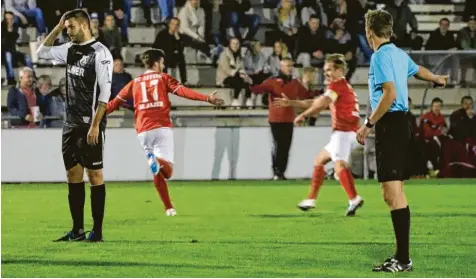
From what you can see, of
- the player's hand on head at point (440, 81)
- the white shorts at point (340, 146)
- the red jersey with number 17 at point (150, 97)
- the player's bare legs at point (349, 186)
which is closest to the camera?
the player's hand on head at point (440, 81)

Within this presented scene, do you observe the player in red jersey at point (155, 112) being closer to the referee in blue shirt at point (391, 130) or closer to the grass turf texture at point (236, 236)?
the grass turf texture at point (236, 236)

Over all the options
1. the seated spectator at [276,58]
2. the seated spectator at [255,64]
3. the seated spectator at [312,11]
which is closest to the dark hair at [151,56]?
the seated spectator at [276,58]

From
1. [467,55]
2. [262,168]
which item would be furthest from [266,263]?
[467,55]

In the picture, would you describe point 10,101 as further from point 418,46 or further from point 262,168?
point 418,46

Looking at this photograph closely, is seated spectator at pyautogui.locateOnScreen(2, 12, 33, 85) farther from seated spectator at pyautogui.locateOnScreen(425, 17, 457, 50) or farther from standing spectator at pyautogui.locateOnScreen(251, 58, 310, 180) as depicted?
seated spectator at pyautogui.locateOnScreen(425, 17, 457, 50)

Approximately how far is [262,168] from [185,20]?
4.36 metres

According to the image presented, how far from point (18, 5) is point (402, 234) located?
17.8 metres

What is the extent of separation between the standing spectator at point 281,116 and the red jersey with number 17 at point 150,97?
721 centimetres

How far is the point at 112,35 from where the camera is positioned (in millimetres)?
24375

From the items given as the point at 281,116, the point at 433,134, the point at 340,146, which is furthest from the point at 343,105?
the point at 433,134

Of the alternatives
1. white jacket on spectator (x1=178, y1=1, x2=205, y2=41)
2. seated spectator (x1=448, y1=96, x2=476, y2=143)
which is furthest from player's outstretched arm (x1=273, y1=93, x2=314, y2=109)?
white jacket on spectator (x1=178, y1=1, x2=205, y2=41)

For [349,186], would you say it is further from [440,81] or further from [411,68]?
[411,68]

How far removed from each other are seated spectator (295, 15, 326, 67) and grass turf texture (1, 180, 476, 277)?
22.0 ft

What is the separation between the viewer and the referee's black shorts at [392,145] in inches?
339
